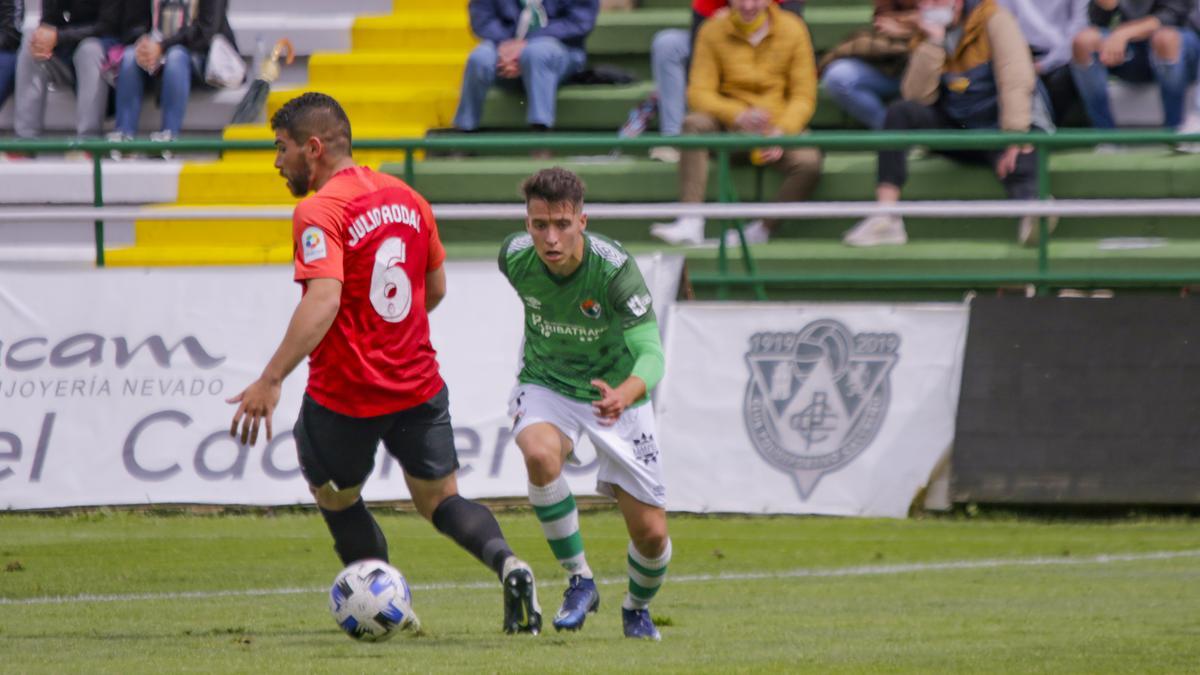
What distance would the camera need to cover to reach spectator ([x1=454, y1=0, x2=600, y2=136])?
1472cm

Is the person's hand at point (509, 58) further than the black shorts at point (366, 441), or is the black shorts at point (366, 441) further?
the person's hand at point (509, 58)

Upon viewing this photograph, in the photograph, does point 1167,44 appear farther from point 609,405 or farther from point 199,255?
point 609,405

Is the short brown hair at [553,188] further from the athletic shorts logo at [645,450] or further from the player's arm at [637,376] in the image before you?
the athletic shorts logo at [645,450]

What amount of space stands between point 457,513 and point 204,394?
4.83m

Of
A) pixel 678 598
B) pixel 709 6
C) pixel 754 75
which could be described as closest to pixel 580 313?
pixel 678 598

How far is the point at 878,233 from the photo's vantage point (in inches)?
500

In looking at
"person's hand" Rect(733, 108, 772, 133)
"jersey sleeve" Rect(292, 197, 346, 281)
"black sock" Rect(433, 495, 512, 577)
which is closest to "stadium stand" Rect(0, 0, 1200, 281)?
"person's hand" Rect(733, 108, 772, 133)

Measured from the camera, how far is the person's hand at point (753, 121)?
1345 centimetres

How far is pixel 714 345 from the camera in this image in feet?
38.7

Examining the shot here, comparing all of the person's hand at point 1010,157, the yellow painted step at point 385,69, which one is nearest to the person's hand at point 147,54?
the yellow painted step at point 385,69

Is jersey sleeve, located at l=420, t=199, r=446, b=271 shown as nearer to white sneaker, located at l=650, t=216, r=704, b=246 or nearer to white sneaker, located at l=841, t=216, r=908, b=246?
white sneaker, located at l=650, t=216, r=704, b=246

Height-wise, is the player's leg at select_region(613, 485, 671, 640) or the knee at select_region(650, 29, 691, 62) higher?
the knee at select_region(650, 29, 691, 62)

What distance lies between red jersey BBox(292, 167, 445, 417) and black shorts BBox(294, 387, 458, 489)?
0.05 meters

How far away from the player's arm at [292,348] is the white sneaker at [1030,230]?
6.39m
